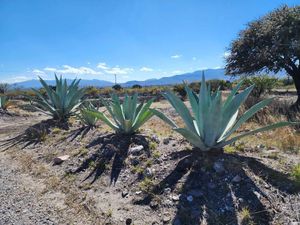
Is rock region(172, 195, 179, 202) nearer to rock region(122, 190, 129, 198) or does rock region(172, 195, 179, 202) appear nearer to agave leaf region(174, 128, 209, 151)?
rock region(122, 190, 129, 198)

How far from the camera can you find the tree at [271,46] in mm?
9836

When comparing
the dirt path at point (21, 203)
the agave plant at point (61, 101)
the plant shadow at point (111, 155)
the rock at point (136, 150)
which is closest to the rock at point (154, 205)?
the plant shadow at point (111, 155)

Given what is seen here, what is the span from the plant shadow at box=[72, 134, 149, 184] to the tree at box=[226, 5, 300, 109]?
744 cm

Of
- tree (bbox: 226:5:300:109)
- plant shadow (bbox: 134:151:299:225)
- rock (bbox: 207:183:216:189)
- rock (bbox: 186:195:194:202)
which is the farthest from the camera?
tree (bbox: 226:5:300:109)

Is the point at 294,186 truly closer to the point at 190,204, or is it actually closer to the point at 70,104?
the point at 190,204

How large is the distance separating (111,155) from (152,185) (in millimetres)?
1137

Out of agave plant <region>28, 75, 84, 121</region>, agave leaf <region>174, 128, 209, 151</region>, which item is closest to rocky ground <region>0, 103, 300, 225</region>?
agave leaf <region>174, 128, 209, 151</region>

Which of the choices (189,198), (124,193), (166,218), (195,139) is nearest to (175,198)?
(189,198)

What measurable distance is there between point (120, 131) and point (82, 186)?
1.57 meters

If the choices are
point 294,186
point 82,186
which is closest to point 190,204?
point 294,186

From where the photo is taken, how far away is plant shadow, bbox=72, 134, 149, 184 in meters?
3.48

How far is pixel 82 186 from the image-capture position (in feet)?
10.5

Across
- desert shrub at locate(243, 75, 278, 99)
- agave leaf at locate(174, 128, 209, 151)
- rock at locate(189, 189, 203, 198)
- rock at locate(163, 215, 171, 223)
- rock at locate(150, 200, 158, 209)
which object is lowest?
rock at locate(163, 215, 171, 223)

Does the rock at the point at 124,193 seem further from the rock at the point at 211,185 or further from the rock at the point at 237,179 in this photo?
the rock at the point at 237,179
